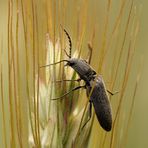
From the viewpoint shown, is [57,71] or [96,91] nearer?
[57,71]

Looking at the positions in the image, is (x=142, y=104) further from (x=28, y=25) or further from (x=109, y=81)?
(x=28, y=25)

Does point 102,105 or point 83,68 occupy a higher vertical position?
point 83,68

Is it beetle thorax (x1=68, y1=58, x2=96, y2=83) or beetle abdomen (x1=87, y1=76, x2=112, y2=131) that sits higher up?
beetle thorax (x1=68, y1=58, x2=96, y2=83)

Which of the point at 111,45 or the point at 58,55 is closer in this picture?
the point at 58,55

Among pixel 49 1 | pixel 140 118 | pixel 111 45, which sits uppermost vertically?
pixel 49 1

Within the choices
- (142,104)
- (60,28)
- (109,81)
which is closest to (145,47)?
(142,104)

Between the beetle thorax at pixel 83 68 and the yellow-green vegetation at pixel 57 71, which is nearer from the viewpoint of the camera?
the yellow-green vegetation at pixel 57 71

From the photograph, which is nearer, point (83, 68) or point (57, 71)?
point (57, 71)

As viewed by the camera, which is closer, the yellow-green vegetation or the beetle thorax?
the yellow-green vegetation

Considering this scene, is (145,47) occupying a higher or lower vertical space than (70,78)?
higher

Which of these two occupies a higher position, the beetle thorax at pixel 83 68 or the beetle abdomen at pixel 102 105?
the beetle thorax at pixel 83 68

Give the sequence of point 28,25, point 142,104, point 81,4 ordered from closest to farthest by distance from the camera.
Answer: point 28,25 < point 81,4 < point 142,104
